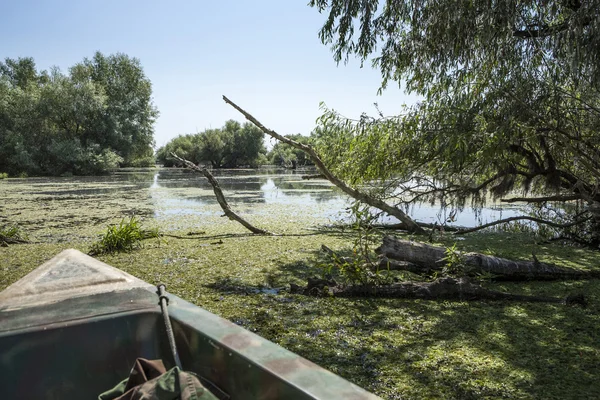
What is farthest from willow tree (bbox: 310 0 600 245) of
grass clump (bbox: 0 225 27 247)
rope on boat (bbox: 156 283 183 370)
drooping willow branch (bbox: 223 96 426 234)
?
grass clump (bbox: 0 225 27 247)

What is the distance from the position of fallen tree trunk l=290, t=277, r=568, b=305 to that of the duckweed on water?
11cm

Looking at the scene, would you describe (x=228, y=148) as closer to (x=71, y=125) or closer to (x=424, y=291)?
(x=71, y=125)

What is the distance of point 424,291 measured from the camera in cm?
341

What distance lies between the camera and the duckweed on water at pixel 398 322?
2072 mm

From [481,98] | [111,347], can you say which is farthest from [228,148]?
[111,347]

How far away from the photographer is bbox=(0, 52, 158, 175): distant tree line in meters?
23.6

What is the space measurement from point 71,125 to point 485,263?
89.8 feet

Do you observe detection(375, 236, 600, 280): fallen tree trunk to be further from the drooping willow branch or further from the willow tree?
the drooping willow branch

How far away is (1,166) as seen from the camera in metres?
23.9

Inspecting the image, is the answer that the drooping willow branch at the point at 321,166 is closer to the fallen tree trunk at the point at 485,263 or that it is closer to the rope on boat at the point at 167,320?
the fallen tree trunk at the point at 485,263

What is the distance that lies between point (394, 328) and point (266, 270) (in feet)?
6.13

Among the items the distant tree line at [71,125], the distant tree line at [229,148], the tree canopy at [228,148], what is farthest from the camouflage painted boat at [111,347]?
the tree canopy at [228,148]

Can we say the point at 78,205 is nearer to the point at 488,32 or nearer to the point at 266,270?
the point at 266,270

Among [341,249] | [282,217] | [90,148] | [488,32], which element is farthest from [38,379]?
[90,148]
